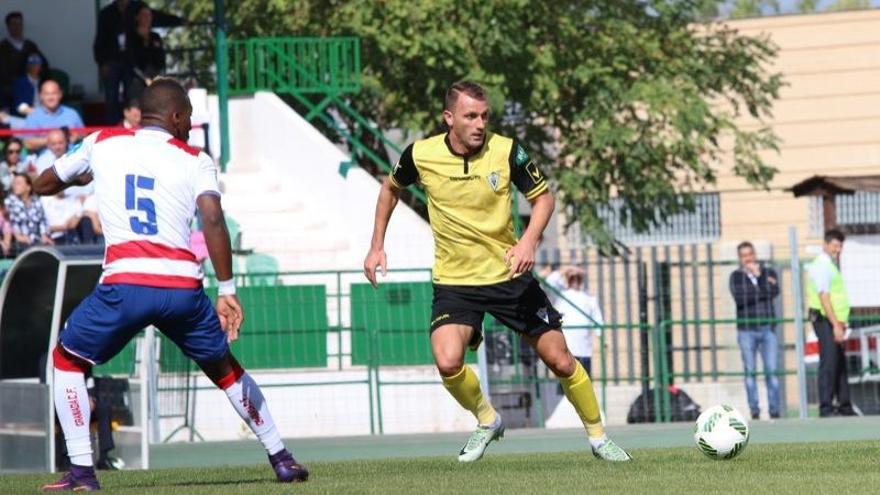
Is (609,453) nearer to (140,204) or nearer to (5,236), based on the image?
(140,204)

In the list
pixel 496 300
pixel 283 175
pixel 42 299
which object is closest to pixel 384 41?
pixel 283 175

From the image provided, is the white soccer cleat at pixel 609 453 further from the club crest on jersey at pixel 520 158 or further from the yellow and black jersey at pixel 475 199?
the club crest on jersey at pixel 520 158

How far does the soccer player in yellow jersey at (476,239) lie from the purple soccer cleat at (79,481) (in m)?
2.16

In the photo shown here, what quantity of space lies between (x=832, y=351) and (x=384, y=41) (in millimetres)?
8896

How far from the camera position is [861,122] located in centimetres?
4006

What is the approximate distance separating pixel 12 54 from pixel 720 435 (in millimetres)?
15243

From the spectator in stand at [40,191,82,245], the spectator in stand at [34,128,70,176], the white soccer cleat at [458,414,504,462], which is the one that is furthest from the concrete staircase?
the white soccer cleat at [458,414,504,462]

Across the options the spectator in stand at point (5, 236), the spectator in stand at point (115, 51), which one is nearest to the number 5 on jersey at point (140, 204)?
the spectator in stand at point (5, 236)

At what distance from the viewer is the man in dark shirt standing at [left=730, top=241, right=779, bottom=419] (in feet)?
74.5

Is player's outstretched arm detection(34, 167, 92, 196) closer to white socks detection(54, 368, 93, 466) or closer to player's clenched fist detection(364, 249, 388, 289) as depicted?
white socks detection(54, 368, 93, 466)

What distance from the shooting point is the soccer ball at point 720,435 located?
11539mm

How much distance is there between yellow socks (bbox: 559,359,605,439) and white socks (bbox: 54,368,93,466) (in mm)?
2933

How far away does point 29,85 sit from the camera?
Result: 24594 millimetres

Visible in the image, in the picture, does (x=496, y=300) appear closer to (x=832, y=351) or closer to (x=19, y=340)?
(x=19, y=340)
